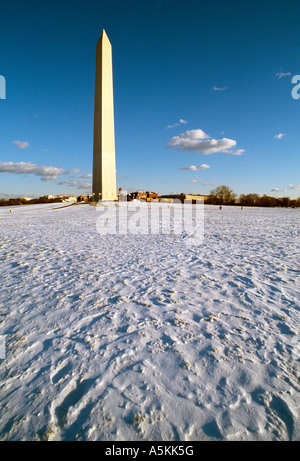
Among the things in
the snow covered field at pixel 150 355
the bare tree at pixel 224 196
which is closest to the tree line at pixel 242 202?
the bare tree at pixel 224 196

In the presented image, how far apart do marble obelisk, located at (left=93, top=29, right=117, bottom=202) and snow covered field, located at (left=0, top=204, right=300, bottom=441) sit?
22.5 meters

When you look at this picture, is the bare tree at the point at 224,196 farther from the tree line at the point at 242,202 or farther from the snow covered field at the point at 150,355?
the snow covered field at the point at 150,355

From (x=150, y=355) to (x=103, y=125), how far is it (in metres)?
26.2

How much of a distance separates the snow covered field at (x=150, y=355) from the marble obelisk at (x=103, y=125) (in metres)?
22.5

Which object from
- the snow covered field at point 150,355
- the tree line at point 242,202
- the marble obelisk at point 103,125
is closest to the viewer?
the snow covered field at point 150,355

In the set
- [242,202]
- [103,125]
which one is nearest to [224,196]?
[242,202]

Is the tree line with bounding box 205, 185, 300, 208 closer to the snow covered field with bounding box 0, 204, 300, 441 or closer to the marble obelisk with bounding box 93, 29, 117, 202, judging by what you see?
the marble obelisk with bounding box 93, 29, 117, 202

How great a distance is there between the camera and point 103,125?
23.9 meters

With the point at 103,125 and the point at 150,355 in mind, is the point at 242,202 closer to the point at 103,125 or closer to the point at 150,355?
the point at 103,125

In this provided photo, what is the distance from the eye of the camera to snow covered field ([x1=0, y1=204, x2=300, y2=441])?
148 cm

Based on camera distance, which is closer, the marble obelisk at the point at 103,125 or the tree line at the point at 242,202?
the marble obelisk at the point at 103,125

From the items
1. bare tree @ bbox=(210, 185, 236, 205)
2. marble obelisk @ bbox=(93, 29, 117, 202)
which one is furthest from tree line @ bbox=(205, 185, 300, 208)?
marble obelisk @ bbox=(93, 29, 117, 202)

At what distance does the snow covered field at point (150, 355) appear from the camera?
58.1 inches

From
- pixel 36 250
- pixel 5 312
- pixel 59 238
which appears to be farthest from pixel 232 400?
pixel 59 238
